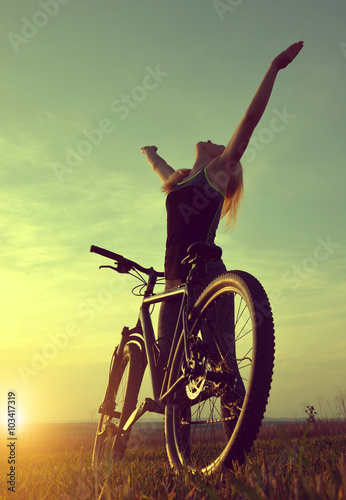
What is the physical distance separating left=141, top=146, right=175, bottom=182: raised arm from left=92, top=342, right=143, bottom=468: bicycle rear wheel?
6.16 feet

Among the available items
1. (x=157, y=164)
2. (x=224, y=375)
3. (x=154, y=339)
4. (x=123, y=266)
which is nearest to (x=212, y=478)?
(x=224, y=375)

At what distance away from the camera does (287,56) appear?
→ 326 centimetres

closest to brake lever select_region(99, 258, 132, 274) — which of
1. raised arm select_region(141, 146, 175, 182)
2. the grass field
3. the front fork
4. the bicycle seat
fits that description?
the front fork

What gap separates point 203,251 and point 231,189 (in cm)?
126

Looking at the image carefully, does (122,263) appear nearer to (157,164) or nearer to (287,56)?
(157,164)

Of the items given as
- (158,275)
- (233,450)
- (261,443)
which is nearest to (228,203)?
(158,275)

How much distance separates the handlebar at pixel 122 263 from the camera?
432cm

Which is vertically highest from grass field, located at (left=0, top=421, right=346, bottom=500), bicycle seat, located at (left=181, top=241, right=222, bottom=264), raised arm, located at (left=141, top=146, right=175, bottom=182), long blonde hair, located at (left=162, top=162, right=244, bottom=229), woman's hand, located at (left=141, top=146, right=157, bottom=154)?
woman's hand, located at (left=141, top=146, right=157, bottom=154)

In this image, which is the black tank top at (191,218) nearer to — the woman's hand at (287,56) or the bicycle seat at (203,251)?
the bicycle seat at (203,251)

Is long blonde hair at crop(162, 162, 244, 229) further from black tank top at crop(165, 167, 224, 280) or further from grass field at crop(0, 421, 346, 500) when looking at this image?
grass field at crop(0, 421, 346, 500)

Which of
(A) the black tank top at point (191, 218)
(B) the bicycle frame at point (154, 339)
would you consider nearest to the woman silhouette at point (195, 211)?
(A) the black tank top at point (191, 218)

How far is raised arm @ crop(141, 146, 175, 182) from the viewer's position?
4.94 m

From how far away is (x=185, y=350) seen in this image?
3.12 m

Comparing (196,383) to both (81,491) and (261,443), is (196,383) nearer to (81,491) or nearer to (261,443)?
(81,491)
